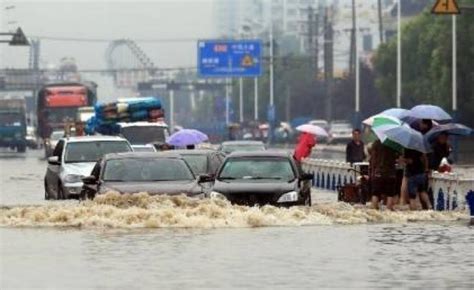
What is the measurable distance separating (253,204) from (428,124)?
4928 millimetres

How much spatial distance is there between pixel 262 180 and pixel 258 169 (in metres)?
0.68

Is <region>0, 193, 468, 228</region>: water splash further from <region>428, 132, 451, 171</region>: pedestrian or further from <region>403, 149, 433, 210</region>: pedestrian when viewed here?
<region>428, 132, 451, 171</region>: pedestrian

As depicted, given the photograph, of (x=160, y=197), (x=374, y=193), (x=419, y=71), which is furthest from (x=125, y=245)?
(x=419, y=71)

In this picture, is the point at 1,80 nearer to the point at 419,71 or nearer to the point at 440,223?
the point at 419,71

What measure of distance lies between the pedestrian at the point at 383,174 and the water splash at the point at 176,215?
226 cm

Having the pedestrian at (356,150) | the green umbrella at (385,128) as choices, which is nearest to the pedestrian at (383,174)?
the green umbrella at (385,128)

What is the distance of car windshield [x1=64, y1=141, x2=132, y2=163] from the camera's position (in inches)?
1508

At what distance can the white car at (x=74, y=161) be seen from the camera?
3656 cm

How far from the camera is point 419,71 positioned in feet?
370

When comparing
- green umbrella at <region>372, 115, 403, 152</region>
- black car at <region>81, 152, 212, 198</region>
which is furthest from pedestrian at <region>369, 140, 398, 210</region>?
black car at <region>81, 152, 212, 198</region>

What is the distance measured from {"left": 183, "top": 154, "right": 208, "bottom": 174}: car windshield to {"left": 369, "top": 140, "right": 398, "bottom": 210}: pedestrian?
4927mm

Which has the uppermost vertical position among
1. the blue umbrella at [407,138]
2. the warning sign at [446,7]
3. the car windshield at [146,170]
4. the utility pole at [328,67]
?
the warning sign at [446,7]

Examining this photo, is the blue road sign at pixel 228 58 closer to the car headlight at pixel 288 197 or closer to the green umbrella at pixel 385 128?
the green umbrella at pixel 385 128

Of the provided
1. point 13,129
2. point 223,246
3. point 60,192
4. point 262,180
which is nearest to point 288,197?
point 262,180
